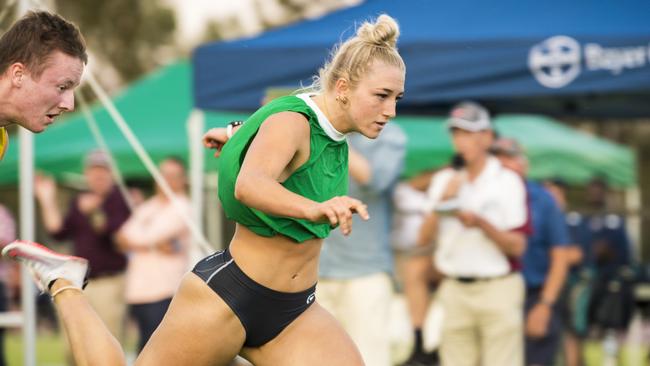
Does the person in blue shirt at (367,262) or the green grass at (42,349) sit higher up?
the person in blue shirt at (367,262)

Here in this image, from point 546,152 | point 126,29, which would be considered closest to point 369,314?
point 546,152

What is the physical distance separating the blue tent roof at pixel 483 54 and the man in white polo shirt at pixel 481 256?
14.1 inches

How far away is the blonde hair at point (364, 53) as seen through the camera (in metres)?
4.15

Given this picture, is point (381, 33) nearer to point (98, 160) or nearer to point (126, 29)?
point (98, 160)

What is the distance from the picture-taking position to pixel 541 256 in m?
8.39

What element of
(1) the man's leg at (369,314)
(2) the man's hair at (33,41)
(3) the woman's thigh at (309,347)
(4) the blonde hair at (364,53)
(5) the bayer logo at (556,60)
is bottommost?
(1) the man's leg at (369,314)

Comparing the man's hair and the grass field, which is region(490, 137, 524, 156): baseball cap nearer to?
the grass field

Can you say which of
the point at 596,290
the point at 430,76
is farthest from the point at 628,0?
the point at 596,290

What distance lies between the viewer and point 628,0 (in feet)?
24.8

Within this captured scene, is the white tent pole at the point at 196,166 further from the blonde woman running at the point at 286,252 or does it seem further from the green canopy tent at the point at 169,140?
the green canopy tent at the point at 169,140

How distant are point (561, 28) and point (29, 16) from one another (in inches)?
165

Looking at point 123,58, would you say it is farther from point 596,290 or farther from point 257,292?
point 257,292

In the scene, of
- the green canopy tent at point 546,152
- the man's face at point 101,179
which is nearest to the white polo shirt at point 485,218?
the man's face at point 101,179

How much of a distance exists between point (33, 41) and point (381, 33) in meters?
1.19
